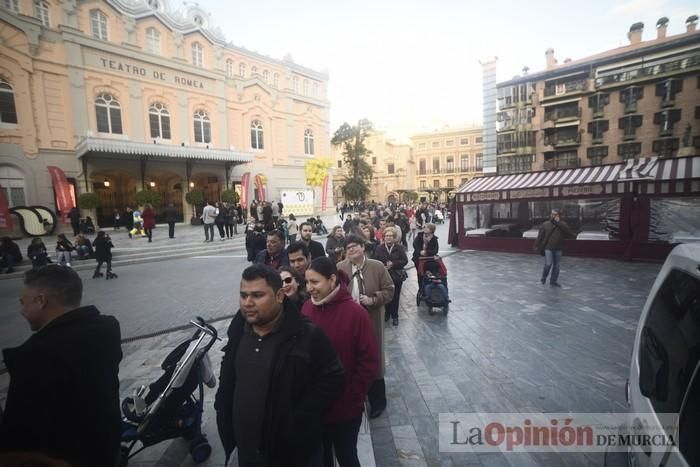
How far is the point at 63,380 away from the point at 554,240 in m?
8.88

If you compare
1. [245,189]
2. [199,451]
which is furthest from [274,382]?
[245,189]

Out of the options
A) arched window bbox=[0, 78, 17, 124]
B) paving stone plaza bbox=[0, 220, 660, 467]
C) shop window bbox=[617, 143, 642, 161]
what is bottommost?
paving stone plaza bbox=[0, 220, 660, 467]

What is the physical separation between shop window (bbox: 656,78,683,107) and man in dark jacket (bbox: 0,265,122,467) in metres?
43.3

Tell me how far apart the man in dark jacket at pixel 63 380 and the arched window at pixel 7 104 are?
77.5 ft

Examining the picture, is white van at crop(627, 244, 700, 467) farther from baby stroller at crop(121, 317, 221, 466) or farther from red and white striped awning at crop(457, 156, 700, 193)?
red and white striped awning at crop(457, 156, 700, 193)

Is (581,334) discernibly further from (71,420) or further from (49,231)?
(49,231)

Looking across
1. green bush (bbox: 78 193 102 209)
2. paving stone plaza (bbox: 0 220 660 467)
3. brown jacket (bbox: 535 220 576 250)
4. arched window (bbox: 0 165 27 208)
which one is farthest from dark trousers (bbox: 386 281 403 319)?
arched window (bbox: 0 165 27 208)

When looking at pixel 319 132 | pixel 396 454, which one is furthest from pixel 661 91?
pixel 396 454

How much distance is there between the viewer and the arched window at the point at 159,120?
2256 cm

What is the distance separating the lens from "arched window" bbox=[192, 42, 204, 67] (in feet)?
80.4

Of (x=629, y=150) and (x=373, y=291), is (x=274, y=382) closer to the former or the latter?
(x=373, y=291)

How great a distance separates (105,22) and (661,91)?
4598 cm

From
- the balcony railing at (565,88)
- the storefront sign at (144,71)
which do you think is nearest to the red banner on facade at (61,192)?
the storefront sign at (144,71)

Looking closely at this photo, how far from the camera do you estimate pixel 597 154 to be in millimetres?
34156
